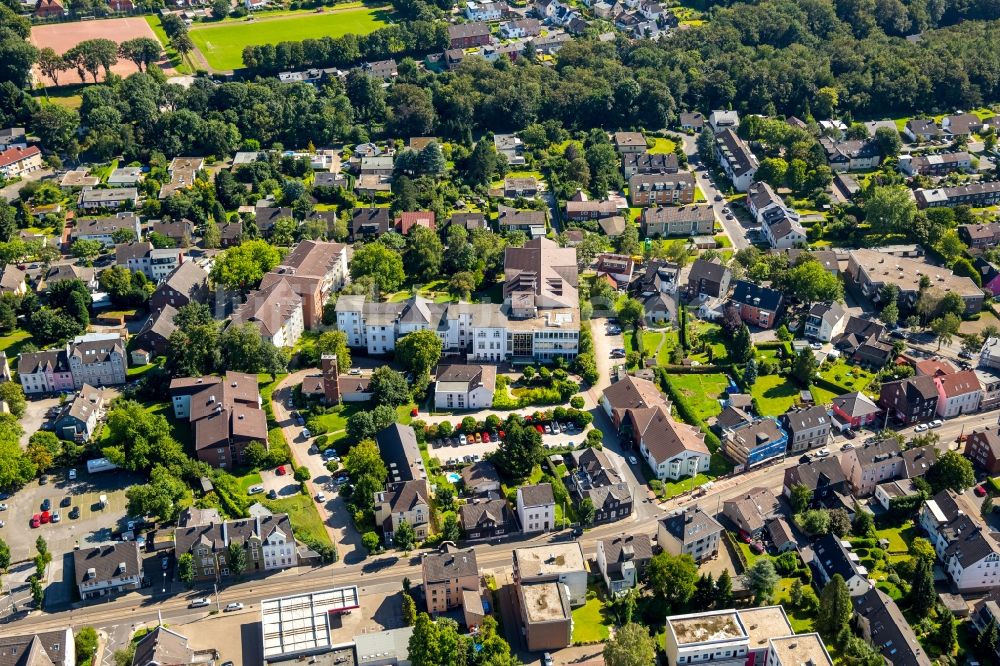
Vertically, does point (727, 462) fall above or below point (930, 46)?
below

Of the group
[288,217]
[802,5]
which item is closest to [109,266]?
[288,217]

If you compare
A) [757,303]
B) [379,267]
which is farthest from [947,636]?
[379,267]

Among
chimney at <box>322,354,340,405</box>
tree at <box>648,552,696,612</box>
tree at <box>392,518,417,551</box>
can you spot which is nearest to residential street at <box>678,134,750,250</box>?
chimney at <box>322,354,340,405</box>

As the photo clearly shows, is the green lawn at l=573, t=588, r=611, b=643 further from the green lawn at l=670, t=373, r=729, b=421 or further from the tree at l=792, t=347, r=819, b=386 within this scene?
the tree at l=792, t=347, r=819, b=386

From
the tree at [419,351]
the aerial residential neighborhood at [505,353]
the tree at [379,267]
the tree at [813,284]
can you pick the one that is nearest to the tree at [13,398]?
the aerial residential neighborhood at [505,353]

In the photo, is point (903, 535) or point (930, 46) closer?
point (903, 535)

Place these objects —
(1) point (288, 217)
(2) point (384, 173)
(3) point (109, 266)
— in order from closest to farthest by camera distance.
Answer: (3) point (109, 266), (1) point (288, 217), (2) point (384, 173)

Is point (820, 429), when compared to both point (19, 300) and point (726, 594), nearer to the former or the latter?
point (726, 594)
